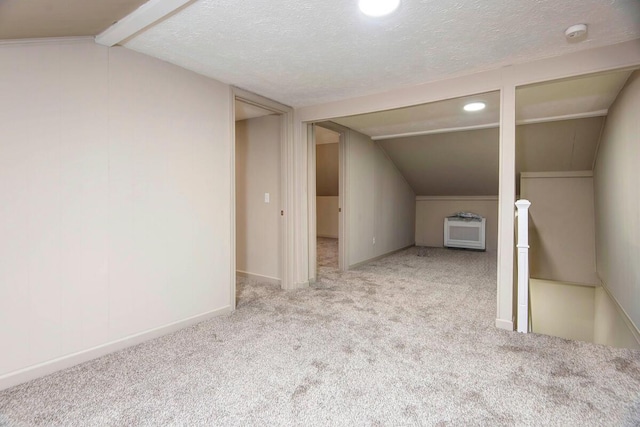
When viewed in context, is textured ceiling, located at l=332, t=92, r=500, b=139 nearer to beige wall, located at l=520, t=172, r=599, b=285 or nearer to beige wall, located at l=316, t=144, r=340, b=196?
beige wall, located at l=316, t=144, r=340, b=196

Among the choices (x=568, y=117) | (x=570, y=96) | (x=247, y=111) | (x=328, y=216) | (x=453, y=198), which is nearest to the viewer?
(x=570, y=96)

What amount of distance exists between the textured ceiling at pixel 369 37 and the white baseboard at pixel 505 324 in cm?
201

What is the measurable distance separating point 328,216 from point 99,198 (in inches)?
254

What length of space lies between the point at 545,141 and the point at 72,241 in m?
5.44

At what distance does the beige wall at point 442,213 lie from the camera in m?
6.36

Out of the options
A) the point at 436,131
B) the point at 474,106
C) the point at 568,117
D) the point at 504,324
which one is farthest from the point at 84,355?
the point at 568,117

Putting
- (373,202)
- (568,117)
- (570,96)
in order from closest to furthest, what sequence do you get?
1. (570,96)
2. (568,117)
3. (373,202)

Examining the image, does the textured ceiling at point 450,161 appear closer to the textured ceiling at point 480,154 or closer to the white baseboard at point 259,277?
the textured ceiling at point 480,154

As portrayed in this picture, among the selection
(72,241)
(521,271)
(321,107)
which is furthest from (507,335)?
(72,241)

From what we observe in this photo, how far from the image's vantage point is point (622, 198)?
300 centimetres

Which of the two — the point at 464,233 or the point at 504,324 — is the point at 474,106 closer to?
the point at 504,324

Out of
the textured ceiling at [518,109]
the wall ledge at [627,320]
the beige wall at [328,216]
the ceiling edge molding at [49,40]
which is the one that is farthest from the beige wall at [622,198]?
the beige wall at [328,216]

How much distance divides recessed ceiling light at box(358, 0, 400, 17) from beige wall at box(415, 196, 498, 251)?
17.9 feet

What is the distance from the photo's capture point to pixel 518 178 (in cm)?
554
